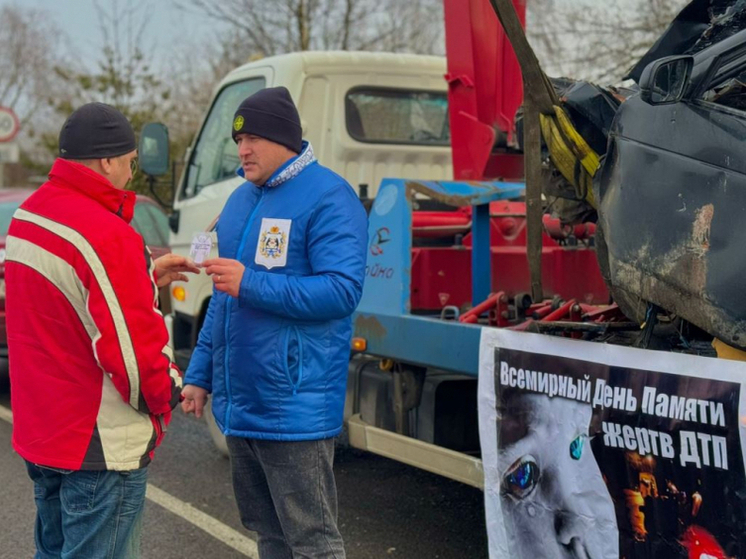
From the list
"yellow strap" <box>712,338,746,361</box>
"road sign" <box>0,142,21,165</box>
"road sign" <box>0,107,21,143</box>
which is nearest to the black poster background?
"yellow strap" <box>712,338,746,361</box>

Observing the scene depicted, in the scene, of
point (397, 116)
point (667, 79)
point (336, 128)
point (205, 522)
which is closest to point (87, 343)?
point (667, 79)

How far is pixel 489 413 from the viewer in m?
3.43

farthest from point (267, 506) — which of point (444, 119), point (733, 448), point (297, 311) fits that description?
point (444, 119)

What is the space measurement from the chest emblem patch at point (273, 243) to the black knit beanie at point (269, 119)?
0.26m

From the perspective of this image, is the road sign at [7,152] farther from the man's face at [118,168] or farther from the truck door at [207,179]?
the man's face at [118,168]

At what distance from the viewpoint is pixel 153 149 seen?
631 centimetres

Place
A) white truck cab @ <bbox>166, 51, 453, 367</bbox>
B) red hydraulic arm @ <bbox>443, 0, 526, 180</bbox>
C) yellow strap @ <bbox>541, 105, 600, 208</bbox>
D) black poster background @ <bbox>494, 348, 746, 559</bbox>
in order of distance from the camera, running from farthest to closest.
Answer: white truck cab @ <bbox>166, 51, 453, 367</bbox>
red hydraulic arm @ <bbox>443, 0, 526, 180</bbox>
yellow strap @ <bbox>541, 105, 600, 208</bbox>
black poster background @ <bbox>494, 348, 746, 559</bbox>

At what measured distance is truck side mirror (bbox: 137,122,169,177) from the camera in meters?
6.29

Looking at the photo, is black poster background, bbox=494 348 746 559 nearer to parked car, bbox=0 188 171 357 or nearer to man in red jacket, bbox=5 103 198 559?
man in red jacket, bbox=5 103 198 559

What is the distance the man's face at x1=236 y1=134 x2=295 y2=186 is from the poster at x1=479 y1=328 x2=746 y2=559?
0.97 m

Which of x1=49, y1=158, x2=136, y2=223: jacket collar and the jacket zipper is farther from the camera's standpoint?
the jacket zipper

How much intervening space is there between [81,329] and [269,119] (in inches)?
34.5

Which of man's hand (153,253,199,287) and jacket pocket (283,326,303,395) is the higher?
man's hand (153,253,199,287)

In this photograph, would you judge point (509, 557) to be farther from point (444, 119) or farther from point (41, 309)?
point (444, 119)
